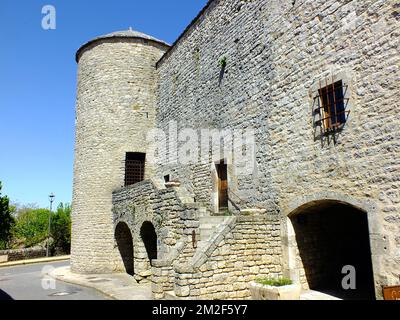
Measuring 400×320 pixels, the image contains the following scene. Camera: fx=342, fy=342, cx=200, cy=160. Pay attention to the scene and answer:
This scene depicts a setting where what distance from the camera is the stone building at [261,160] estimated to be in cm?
581

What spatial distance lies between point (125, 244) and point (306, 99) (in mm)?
9755

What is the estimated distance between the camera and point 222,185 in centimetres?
1035

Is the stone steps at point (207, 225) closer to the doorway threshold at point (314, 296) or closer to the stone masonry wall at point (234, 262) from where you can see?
the stone masonry wall at point (234, 262)

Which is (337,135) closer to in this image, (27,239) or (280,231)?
(280,231)

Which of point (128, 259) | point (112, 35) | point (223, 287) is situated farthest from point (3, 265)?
point (223, 287)

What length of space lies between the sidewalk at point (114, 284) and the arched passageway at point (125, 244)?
671 millimetres

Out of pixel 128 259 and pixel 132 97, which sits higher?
pixel 132 97

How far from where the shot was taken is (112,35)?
15047 millimetres

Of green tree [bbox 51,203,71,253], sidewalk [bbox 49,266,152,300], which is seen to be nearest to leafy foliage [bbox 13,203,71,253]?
green tree [bbox 51,203,71,253]

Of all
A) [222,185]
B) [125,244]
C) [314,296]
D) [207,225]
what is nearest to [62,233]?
[125,244]

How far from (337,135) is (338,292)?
134 inches

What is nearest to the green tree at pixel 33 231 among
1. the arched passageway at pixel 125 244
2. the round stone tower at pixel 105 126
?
the round stone tower at pixel 105 126

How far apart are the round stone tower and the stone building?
0.08 m

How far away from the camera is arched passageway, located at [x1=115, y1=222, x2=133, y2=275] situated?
1370cm
